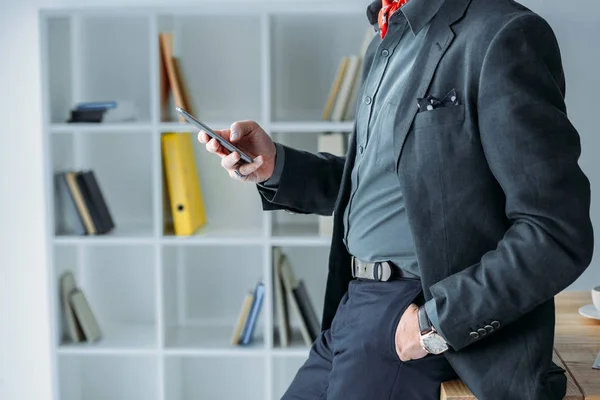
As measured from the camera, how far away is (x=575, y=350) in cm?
153

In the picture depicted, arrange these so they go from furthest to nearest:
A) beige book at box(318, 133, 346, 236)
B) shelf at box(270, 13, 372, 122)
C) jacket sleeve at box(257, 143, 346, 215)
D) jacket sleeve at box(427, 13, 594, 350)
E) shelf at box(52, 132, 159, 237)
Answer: shelf at box(52, 132, 159, 237), shelf at box(270, 13, 372, 122), beige book at box(318, 133, 346, 236), jacket sleeve at box(257, 143, 346, 215), jacket sleeve at box(427, 13, 594, 350)

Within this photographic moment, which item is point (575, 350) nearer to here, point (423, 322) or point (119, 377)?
point (423, 322)

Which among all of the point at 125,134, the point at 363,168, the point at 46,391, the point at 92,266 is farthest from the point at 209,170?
the point at 363,168

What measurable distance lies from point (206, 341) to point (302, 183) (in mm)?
1452

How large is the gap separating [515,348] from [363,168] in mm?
414

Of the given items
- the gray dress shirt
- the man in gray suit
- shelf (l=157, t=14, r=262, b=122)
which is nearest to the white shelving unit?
shelf (l=157, t=14, r=262, b=122)

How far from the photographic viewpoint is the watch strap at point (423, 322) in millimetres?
1282

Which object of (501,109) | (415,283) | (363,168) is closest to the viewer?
(501,109)

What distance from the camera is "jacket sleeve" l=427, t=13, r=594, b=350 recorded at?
1.18 metres

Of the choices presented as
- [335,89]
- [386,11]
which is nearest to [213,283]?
[335,89]

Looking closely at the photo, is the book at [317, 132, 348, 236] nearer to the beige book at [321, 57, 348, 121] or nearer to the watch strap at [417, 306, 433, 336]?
the beige book at [321, 57, 348, 121]

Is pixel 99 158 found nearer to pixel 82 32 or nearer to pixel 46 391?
pixel 82 32

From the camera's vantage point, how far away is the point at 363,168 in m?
1.47

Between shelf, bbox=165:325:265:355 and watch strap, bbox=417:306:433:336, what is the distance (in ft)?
5.54
